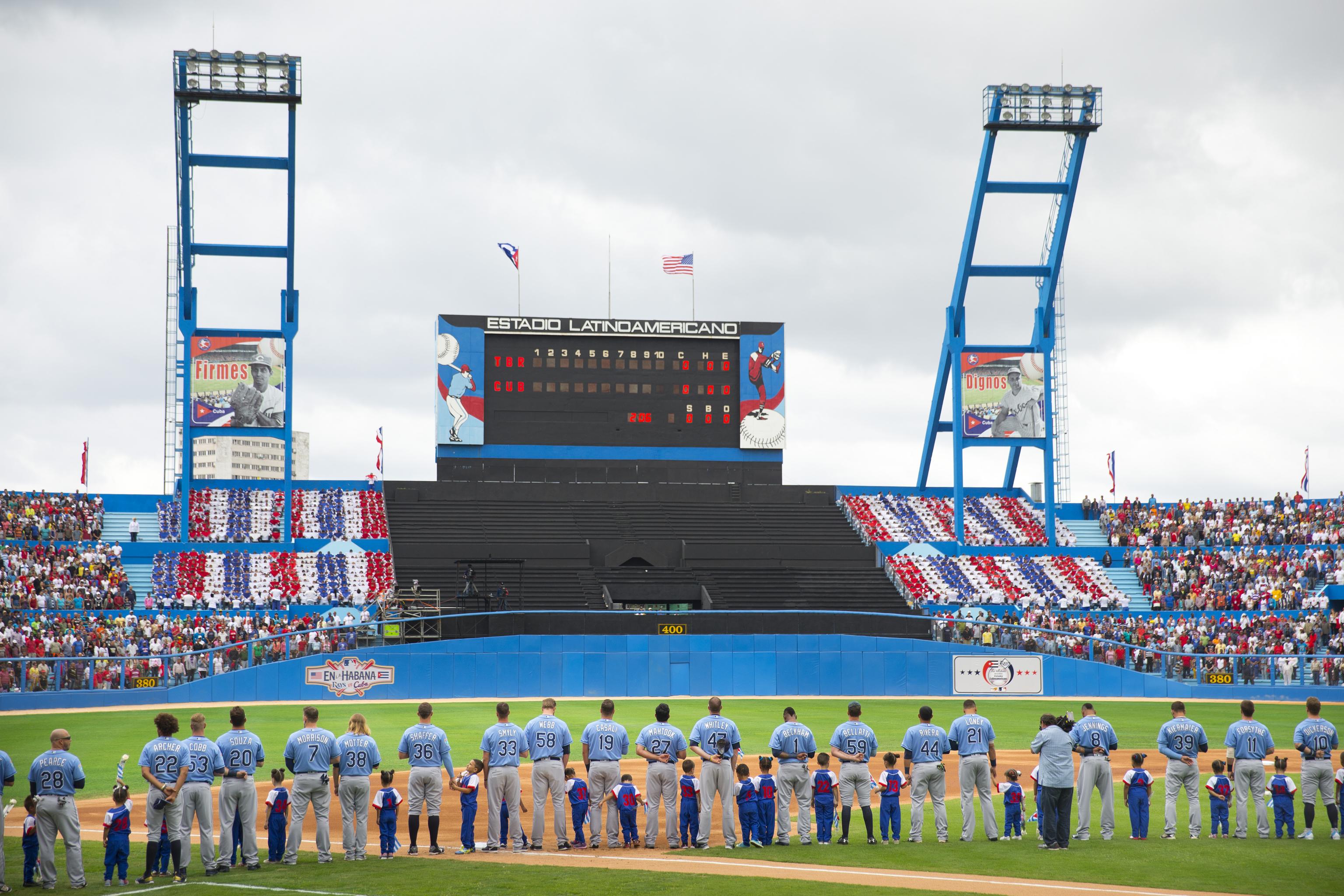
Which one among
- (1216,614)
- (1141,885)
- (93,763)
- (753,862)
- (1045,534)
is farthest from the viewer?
(1045,534)

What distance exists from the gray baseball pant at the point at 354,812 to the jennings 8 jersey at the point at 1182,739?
33.0 feet

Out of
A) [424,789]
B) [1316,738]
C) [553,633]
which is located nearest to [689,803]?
[424,789]

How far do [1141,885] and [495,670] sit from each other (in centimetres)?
3038

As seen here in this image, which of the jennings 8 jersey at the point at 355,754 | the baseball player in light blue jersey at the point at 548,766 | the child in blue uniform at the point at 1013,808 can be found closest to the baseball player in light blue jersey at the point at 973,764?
the child in blue uniform at the point at 1013,808

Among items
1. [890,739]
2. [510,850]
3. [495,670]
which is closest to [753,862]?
[510,850]

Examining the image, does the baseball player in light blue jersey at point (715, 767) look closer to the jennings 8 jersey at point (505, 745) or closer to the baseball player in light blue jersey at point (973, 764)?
the jennings 8 jersey at point (505, 745)

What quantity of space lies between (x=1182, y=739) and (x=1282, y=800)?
5.18 ft

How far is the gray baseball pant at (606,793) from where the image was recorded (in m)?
16.6

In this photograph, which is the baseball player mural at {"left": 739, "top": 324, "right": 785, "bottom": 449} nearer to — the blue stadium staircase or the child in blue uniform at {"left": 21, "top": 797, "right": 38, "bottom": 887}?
the blue stadium staircase

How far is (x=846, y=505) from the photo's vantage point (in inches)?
2404

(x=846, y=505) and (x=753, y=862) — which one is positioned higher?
(x=846, y=505)

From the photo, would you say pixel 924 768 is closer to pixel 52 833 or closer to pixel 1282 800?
pixel 1282 800

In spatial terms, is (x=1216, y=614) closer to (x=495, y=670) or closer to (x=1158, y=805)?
(x=495, y=670)

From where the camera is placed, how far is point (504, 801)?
1648cm
